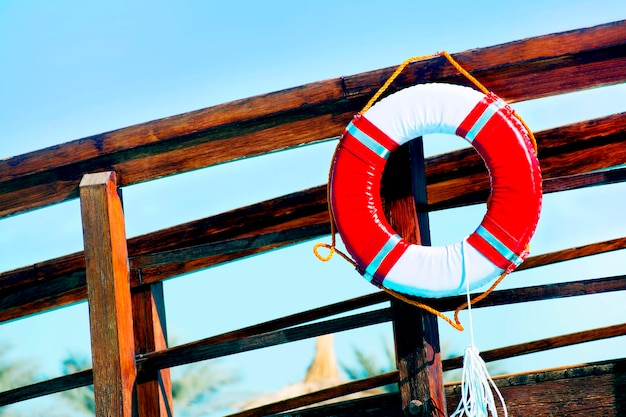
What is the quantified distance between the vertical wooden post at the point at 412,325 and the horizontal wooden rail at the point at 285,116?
0.93 ft

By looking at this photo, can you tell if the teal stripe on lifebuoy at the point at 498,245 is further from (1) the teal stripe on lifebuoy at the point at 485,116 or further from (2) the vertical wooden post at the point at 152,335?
(2) the vertical wooden post at the point at 152,335

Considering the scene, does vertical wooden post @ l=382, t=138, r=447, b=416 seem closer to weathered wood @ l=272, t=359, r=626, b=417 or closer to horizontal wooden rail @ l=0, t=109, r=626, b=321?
weathered wood @ l=272, t=359, r=626, b=417

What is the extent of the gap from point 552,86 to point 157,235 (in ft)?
6.41

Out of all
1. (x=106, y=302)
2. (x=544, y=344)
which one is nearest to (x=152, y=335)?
(x=106, y=302)

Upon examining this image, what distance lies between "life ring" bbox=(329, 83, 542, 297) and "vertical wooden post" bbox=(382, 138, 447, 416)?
0.07 meters

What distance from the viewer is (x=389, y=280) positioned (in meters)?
2.60

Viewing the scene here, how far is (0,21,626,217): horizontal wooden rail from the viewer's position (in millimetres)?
2703

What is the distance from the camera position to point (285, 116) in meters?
2.79

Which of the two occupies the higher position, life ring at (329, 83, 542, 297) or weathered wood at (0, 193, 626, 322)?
weathered wood at (0, 193, 626, 322)

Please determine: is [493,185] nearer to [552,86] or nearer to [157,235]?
[552,86]

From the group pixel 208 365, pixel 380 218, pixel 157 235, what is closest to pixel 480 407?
pixel 380 218

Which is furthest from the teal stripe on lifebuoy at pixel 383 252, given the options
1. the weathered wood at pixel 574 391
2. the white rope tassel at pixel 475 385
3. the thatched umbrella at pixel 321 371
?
the thatched umbrella at pixel 321 371

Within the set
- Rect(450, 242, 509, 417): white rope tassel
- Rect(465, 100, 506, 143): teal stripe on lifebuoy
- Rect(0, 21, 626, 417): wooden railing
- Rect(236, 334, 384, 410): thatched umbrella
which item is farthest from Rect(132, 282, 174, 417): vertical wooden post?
Rect(236, 334, 384, 410): thatched umbrella

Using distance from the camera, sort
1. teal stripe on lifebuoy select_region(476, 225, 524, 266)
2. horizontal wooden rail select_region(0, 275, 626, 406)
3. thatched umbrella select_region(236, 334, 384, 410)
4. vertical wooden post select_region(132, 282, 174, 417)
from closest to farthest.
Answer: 1. teal stripe on lifebuoy select_region(476, 225, 524, 266)
2. horizontal wooden rail select_region(0, 275, 626, 406)
3. vertical wooden post select_region(132, 282, 174, 417)
4. thatched umbrella select_region(236, 334, 384, 410)
